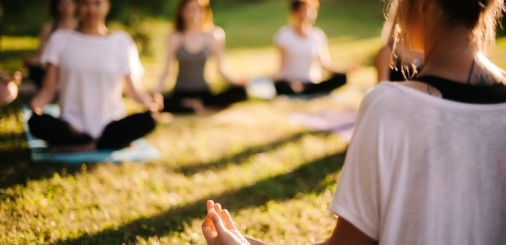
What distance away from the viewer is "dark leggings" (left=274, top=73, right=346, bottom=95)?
318 inches

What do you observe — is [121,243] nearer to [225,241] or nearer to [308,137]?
[225,241]

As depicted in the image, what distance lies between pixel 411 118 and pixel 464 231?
0.41 metres

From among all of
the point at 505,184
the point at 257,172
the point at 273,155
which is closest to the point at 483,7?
the point at 505,184

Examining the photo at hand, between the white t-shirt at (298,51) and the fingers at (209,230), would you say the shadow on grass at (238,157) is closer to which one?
the white t-shirt at (298,51)

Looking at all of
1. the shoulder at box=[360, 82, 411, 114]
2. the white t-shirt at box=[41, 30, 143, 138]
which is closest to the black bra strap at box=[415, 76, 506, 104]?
the shoulder at box=[360, 82, 411, 114]

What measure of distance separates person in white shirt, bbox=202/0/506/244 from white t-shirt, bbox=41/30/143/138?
12.6ft

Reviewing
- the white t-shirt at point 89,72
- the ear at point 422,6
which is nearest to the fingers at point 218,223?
the ear at point 422,6

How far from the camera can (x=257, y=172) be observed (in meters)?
5.02

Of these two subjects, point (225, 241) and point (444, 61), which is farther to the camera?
point (225, 241)

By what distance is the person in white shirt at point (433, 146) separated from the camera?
161 cm

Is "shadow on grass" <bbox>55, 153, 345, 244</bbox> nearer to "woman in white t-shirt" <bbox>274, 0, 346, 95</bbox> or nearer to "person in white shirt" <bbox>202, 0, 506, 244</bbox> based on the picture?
"person in white shirt" <bbox>202, 0, 506, 244</bbox>

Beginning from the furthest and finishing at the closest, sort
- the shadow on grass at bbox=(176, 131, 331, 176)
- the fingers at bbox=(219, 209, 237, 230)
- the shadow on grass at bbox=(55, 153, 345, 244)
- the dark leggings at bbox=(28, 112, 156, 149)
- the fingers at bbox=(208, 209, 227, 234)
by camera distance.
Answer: the shadow on grass at bbox=(176, 131, 331, 176) < the dark leggings at bbox=(28, 112, 156, 149) < the shadow on grass at bbox=(55, 153, 345, 244) < the fingers at bbox=(219, 209, 237, 230) < the fingers at bbox=(208, 209, 227, 234)

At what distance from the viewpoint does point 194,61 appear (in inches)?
281

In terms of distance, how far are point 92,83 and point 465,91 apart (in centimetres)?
410
